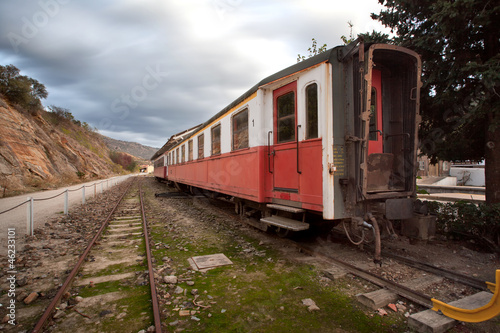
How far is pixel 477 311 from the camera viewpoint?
241 cm

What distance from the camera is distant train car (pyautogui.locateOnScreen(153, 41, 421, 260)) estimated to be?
161 inches

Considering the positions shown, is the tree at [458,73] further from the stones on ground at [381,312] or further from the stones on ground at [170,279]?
the stones on ground at [170,279]

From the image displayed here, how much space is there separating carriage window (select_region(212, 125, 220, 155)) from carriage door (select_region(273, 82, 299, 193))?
3.12 m

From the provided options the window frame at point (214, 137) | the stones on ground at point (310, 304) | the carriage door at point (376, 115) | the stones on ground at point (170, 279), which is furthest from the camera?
the window frame at point (214, 137)

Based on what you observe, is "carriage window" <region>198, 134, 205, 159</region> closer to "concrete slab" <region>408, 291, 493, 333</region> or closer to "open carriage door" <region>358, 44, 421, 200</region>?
"open carriage door" <region>358, 44, 421, 200</region>

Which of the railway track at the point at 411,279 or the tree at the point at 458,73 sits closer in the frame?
the railway track at the point at 411,279

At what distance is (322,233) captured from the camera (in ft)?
19.7

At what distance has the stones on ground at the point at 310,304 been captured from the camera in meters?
3.11

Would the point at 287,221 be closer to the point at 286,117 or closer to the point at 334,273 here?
the point at 334,273

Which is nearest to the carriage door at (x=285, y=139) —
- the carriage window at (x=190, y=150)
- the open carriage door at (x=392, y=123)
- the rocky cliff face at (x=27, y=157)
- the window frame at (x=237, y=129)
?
the window frame at (x=237, y=129)

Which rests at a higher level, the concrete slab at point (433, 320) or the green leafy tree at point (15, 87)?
the green leafy tree at point (15, 87)

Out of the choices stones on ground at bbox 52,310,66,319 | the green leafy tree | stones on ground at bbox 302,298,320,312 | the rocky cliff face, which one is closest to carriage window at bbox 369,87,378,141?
stones on ground at bbox 302,298,320,312

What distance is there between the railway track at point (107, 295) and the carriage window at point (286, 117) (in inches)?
128

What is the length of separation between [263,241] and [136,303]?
3.06 m
